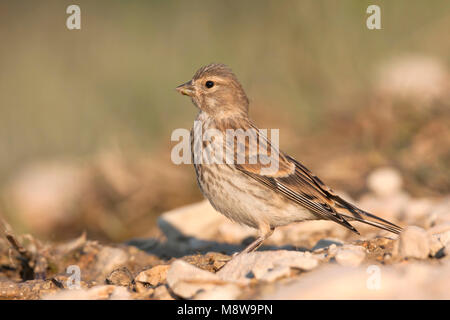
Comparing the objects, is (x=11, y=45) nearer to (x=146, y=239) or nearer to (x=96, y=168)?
(x=96, y=168)

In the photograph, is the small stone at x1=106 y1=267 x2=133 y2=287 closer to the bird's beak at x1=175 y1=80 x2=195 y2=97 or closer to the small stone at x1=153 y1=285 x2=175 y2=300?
the small stone at x1=153 y1=285 x2=175 y2=300

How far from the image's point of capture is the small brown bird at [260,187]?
4434mm

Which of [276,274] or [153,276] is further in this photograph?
[153,276]

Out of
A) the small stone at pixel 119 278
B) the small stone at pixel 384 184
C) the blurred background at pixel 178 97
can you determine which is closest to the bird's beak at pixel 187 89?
the small stone at pixel 119 278

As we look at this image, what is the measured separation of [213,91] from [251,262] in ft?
6.32

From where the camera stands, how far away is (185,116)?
27.5ft

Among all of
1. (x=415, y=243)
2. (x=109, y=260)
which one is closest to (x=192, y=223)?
(x=109, y=260)

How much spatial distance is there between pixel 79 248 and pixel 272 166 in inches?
66.8

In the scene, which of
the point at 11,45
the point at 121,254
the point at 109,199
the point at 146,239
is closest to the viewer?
the point at 121,254

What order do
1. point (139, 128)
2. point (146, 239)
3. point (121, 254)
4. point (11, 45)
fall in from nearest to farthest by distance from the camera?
point (121, 254) → point (146, 239) → point (139, 128) → point (11, 45)

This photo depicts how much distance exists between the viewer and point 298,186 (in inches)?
180

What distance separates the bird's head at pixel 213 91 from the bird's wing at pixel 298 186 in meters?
0.42

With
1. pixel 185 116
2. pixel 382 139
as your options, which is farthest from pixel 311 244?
pixel 185 116

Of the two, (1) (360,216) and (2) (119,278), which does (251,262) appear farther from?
(1) (360,216)
